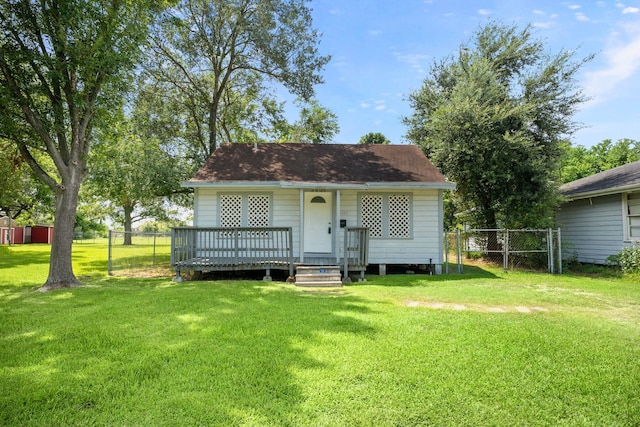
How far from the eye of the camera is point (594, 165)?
33.2m

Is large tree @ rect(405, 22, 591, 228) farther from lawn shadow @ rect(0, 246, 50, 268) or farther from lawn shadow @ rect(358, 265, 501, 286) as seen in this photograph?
lawn shadow @ rect(0, 246, 50, 268)

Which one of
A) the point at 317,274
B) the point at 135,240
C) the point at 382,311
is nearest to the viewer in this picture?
the point at 382,311

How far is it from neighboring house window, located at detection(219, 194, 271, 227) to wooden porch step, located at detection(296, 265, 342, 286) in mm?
2249

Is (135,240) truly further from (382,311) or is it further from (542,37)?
(542,37)

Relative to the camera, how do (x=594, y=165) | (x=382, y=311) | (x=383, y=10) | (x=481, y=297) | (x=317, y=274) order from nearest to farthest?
1. (x=382, y=311)
2. (x=481, y=297)
3. (x=317, y=274)
4. (x=383, y=10)
5. (x=594, y=165)

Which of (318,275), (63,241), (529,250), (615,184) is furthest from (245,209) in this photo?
(615,184)

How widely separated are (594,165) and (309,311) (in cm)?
3880

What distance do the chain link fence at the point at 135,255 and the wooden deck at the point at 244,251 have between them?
5.68ft

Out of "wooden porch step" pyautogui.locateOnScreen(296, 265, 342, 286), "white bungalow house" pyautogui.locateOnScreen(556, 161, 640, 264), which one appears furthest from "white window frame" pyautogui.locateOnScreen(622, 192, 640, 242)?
"wooden porch step" pyautogui.locateOnScreen(296, 265, 342, 286)

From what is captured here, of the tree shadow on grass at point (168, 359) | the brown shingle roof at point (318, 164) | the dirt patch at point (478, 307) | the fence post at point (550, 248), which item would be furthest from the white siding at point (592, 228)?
the tree shadow on grass at point (168, 359)

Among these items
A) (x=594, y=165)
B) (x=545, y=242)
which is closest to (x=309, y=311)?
(x=545, y=242)

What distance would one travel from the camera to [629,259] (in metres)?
9.63

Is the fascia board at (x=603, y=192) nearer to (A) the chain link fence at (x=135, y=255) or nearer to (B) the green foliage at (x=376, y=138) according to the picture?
(A) the chain link fence at (x=135, y=255)

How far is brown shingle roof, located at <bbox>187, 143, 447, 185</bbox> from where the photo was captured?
424 inches
